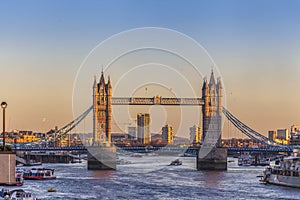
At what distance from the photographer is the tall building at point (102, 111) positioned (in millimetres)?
92625

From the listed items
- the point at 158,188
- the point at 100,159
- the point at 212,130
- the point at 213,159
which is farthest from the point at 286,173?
the point at 212,130

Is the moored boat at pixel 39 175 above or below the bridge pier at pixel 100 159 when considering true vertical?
below

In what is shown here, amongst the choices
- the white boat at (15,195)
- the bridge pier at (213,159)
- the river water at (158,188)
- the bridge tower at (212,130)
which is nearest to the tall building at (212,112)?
the bridge tower at (212,130)

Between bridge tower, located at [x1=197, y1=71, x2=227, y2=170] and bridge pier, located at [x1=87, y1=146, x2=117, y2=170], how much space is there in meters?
9.51

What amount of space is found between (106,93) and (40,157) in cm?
3106

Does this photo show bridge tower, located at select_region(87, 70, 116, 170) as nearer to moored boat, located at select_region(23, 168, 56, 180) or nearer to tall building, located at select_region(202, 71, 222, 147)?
tall building, located at select_region(202, 71, 222, 147)

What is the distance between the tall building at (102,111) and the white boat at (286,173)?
98.2 feet

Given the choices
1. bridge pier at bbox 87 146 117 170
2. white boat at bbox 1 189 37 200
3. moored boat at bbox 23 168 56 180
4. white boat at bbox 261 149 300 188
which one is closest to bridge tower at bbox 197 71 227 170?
bridge pier at bbox 87 146 117 170

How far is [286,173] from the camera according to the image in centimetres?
6184

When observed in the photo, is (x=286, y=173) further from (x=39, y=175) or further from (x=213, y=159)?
(x=213, y=159)

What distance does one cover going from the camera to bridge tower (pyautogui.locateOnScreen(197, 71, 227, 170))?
8506cm

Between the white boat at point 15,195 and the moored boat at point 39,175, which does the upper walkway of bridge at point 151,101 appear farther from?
the white boat at point 15,195

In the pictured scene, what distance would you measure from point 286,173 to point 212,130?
31.8 metres

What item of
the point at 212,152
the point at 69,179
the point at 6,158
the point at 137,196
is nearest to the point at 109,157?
the point at 212,152
